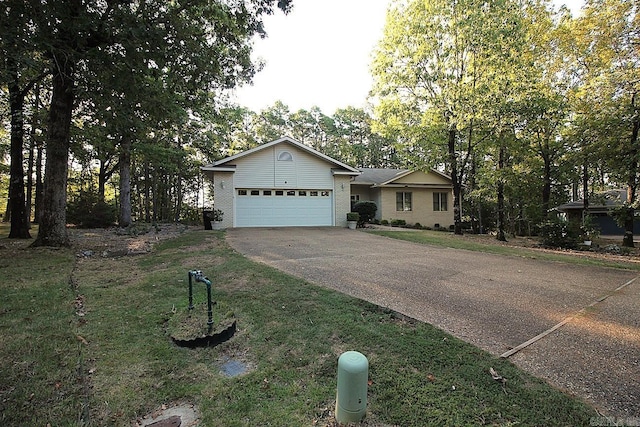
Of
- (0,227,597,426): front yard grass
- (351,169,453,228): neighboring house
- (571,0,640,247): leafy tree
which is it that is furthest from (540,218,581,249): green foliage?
(0,227,597,426): front yard grass

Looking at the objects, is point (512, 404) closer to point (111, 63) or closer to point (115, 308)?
point (115, 308)

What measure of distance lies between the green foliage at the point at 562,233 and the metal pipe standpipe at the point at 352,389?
42.9 ft

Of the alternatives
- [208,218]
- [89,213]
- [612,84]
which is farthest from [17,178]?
[612,84]

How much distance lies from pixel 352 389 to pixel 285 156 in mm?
15272

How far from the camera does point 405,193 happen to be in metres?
22.2

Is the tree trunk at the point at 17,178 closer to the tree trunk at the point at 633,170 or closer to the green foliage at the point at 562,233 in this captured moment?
the green foliage at the point at 562,233

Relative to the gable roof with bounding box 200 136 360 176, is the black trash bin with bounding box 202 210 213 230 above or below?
below

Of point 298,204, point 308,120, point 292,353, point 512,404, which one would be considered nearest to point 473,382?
point 512,404

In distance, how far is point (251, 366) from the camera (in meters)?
2.92

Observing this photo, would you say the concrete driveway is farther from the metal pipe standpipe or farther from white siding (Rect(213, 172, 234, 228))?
white siding (Rect(213, 172, 234, 228))

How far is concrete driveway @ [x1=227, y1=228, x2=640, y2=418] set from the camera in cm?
273

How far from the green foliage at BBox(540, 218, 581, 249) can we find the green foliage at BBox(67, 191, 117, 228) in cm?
2242

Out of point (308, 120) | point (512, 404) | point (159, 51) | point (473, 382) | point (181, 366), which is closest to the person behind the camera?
point (512, 404)

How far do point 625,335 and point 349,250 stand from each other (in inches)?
252
